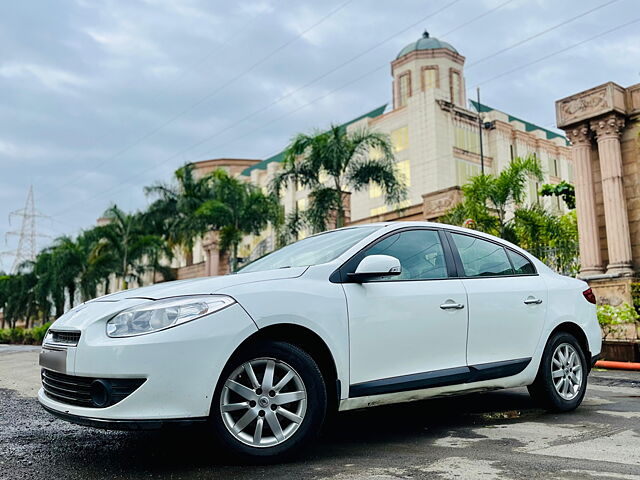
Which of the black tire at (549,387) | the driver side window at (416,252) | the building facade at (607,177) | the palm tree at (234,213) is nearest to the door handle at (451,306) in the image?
the driver side window at (416,252)

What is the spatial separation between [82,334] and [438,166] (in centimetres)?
3416

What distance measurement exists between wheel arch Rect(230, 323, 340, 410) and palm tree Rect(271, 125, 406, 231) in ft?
50.5

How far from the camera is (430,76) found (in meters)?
41.4

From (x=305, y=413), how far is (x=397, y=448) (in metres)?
0.74

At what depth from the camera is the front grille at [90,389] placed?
3227 millimetres

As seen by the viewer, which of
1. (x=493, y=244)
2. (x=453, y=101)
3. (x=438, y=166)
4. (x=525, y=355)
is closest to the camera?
(x=525, y=355)

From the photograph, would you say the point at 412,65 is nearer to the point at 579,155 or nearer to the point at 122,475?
the point at 579,155

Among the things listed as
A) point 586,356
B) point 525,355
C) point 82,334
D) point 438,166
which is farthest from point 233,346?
point 438,166

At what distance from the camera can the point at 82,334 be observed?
Result: 3418 millimetres

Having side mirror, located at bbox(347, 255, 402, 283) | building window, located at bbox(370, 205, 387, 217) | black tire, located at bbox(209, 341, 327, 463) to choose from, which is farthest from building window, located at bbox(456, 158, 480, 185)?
black tire, located at bbox(209, 341, 327, 463)

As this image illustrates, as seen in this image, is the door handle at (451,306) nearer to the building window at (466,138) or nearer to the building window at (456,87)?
the building window at (466,138)

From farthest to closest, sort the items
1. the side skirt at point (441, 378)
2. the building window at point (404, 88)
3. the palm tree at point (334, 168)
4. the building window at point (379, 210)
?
1. the building window at point (404, 88)
2. the building window at point (379, 210)
3. the palm tree at point (334, 168)
4. the side skirt at point (441, 378)

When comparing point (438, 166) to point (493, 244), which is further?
point (438, 166)

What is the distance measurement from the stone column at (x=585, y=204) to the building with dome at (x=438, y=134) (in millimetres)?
18099
